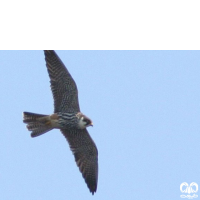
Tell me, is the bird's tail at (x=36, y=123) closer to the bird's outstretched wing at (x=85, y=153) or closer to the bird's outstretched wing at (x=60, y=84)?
the bird's outstretched wing at (x=60, y=84)

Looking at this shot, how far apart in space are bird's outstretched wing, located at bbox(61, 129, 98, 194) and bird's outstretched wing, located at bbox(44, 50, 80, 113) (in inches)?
22.6

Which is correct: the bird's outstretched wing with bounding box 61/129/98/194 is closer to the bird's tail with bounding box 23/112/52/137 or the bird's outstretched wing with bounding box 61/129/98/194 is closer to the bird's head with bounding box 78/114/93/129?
the bird's head with bounding box 78/114/93/129

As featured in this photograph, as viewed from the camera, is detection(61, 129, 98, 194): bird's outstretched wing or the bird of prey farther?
detection(61, 129, 98, 194): bird's outstretched wing

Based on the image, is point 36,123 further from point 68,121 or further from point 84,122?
point 84,122

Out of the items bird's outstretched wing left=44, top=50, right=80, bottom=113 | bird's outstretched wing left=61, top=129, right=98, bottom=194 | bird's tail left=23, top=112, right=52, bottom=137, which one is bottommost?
bird's outstretched wing left=61, top=129, right=98, bottom=194

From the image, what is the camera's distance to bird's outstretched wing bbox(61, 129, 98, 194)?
35.0 ft

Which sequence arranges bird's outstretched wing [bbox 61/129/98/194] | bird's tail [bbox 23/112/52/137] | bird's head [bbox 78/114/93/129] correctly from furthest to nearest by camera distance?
bird's outstretched wing [bbox 61/129/98/194] < bird's head [bbox 78/114/93/129] < bird's tail [bbox 23/112/52/137]

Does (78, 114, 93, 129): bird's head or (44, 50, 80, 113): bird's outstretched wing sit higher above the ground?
(44, 50, 80, 113): bird's outstretched wing

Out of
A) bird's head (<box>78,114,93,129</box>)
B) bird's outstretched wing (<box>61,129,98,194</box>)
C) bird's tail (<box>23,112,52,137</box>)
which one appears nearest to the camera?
bird's tail (<box>23,112,52,137</box>)

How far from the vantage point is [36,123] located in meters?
10.2

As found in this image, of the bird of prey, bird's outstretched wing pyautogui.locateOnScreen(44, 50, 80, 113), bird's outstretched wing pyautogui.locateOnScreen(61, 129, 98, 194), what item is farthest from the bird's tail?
bird's outstretched wing pyautogui.locateOnScreen(61, 129, 98, 194)
